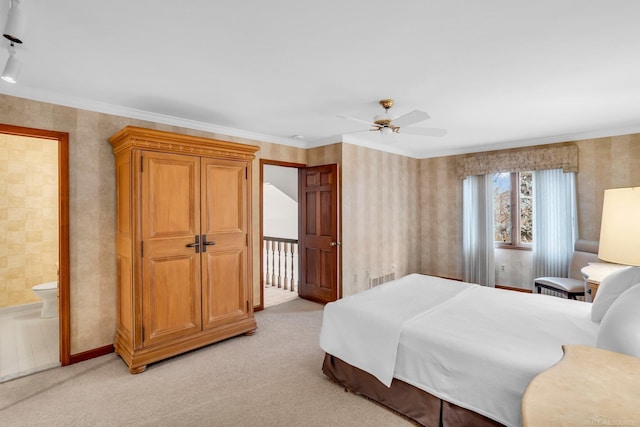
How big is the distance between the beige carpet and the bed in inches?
9.6

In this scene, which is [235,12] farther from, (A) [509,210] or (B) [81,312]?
(A) [509,210]

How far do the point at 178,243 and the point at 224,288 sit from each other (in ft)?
2.31

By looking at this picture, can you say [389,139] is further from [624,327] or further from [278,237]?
[624,327]

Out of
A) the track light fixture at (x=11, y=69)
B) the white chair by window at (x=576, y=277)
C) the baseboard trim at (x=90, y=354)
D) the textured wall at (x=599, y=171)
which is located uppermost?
the track light fixture at (x=11, y=69)

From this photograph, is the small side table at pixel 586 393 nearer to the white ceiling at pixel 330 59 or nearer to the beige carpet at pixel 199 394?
the beige carpet at pixel 199 394

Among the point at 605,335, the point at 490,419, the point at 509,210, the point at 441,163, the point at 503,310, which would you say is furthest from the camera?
the point at 441,163

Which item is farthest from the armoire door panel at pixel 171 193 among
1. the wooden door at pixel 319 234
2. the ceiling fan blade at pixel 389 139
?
the ceiling fan blade at pixel 389 139

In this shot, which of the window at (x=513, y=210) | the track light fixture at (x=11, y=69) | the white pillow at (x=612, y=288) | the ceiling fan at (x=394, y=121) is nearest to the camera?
the track light fixture at (x=11, y=69)

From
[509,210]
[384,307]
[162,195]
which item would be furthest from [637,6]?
[509,210]

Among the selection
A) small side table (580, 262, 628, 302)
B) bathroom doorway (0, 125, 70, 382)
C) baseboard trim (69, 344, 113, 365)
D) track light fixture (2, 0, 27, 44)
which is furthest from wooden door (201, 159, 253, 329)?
small side table (580, 262, 628, 302)

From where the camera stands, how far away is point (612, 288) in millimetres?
2057

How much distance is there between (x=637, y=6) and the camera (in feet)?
5.29

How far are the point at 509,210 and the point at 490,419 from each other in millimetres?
4340

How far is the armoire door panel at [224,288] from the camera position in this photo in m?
3.17
